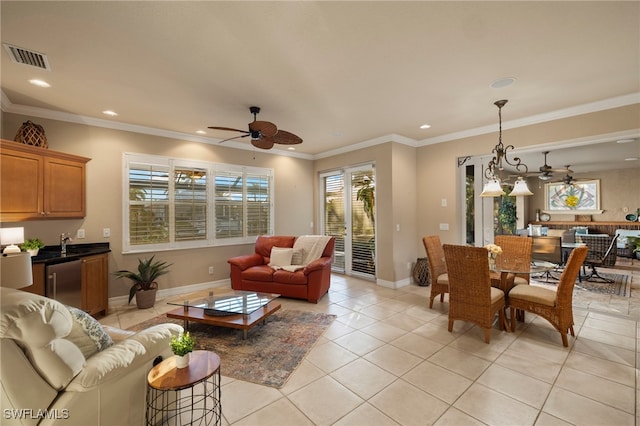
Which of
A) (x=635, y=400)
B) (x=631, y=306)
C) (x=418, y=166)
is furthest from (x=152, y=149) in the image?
(x=631, y=306)

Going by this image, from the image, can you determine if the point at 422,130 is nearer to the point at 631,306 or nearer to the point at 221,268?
the point at 631,306

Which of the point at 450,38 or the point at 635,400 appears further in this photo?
the point at 450,38

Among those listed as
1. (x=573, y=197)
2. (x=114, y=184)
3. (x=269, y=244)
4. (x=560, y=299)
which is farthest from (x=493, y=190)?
(x=573, y=197)

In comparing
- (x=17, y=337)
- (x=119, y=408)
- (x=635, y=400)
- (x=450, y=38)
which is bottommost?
(x=635, y=400)

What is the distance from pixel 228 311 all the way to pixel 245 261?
1597 millimetres

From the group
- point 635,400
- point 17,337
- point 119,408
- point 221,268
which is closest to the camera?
point 17,337

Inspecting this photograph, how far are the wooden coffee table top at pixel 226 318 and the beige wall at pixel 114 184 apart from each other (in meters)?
1.78

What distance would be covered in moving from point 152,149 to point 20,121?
150 centimetres

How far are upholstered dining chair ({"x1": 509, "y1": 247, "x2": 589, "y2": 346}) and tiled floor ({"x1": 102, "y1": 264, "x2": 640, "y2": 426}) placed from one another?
A: 24cm

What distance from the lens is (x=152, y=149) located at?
449cm

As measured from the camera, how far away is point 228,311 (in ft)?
9.62

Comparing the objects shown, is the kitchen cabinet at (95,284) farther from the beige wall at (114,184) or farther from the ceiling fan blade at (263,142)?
the ceiling fan blade at (263,142)

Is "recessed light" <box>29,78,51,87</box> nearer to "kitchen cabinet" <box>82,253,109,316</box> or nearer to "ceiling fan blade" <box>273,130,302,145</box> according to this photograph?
"kitchen cabinet" <box>82,253,109,316</box>

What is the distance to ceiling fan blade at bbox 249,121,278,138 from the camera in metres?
3.08
